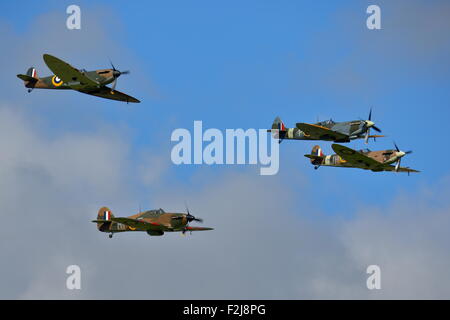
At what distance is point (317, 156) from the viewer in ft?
322

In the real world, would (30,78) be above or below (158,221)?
above

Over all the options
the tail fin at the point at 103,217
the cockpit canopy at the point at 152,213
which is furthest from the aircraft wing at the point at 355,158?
the tail fin at the point at 103,217

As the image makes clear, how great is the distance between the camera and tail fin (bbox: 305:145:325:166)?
3862 inches

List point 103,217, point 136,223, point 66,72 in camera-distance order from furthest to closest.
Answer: point 103,217, point 66,72, point 136,223

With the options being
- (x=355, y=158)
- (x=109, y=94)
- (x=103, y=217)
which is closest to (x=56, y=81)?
(x=109, y=94)

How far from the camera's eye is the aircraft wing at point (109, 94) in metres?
89.6

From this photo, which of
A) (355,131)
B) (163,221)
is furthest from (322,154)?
(163,221)

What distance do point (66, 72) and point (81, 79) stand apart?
4.79ft

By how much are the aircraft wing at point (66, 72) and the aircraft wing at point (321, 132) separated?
62.7 feet

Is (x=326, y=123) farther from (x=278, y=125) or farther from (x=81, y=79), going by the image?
(x=81, y=79)
